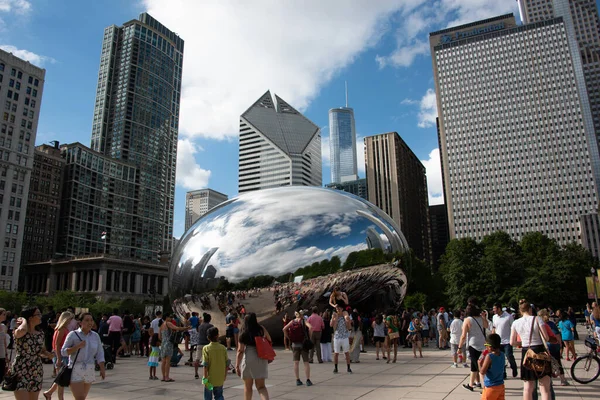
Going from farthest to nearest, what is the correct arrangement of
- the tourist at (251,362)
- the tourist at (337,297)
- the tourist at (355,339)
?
the tourist at (337,297), the tourist at (355,339), the tourist at (251,362)

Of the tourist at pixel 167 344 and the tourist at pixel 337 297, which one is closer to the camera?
the tourist at pixel 167 344

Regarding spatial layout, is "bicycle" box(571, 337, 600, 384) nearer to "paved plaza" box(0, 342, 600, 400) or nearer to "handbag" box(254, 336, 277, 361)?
"paved plaza" box(0, 342, 600, 400)

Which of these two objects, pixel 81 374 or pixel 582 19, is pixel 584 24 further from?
pixel 81 374

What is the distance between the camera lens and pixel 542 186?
11894 cm

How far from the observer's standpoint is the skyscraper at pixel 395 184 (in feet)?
524

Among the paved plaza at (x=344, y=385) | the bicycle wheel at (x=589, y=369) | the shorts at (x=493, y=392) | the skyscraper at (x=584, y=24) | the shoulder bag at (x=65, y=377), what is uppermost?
the skyscraper at (x=584, y=24)

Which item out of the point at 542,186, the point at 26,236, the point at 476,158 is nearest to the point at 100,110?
the point at 26,236

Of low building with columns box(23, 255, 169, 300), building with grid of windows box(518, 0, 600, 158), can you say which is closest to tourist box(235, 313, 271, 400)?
low building with columns box(23, 255, 169, 300)

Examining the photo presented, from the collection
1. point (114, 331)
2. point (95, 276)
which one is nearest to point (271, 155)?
point (95, 276)

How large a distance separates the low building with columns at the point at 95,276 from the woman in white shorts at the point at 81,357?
91303mm

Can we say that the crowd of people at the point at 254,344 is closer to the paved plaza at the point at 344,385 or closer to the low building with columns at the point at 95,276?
the paved plaza at the point at 344,385

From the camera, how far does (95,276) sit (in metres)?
93.4

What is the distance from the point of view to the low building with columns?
306ft

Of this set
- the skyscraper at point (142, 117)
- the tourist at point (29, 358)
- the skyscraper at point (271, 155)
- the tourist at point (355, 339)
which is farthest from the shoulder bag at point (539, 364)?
the skyscraper at point (271, 155)
